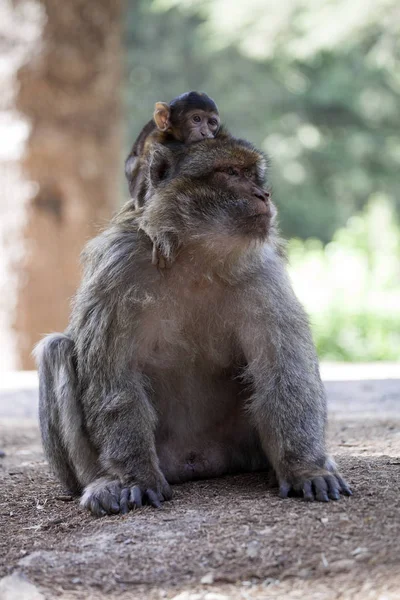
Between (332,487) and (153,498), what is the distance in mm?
772

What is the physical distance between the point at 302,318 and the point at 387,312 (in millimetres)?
8261

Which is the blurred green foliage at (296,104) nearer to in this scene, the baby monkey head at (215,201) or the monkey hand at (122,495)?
the baby monkey head at (215,201)

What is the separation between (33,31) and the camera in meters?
11.0

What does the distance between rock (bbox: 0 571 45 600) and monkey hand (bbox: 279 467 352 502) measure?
1254 mm

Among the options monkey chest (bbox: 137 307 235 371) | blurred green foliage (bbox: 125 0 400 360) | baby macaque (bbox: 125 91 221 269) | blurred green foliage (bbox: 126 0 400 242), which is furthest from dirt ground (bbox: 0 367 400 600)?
blurred green foliage (bbox: 126 0 400 242)

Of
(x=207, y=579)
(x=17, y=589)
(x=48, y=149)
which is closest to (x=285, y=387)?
(x=207, y=579)

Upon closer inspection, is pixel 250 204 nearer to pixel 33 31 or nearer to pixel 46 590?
pixel 46 590

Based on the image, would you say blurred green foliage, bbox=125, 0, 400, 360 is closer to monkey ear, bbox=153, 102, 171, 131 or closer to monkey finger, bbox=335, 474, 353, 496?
monkey ear, bbox=153, 102, 171, 131

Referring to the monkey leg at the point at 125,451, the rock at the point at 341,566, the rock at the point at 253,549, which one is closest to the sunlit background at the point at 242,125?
the monkey leg at the point at 125,451

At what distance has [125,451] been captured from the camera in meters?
4.22

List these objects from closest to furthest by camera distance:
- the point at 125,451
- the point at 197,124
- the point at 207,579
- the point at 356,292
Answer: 1. the point at 207,579
2. the point at 125,451
3. the point at 197,124
4. the point at 356,292

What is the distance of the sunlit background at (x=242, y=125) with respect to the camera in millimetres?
11164

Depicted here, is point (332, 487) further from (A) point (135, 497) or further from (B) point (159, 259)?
(B) point (159, 259)

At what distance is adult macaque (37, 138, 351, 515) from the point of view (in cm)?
423
